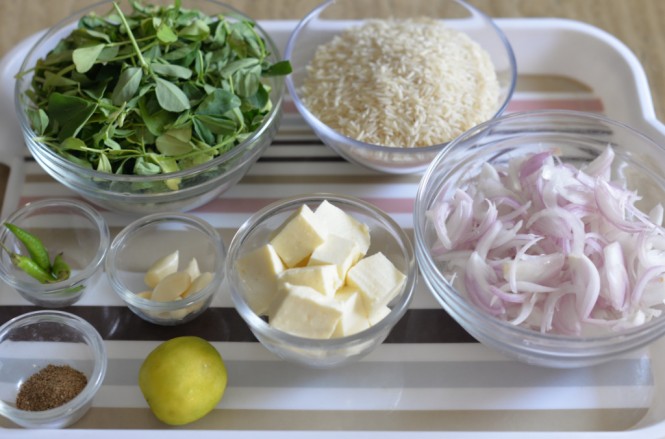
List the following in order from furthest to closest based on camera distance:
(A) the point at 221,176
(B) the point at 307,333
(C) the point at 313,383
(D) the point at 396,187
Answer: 1. (D) the point at 396,187
2. (A) the point at 221,176
3. (C) the point at 313,383
4. (B) the point at 307,333

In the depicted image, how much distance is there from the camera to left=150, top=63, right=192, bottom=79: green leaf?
1407 millimetres

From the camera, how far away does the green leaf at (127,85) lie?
4.52 ft

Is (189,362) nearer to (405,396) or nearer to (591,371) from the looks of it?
(405,396)

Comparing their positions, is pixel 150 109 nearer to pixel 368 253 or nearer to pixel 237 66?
pixel 237 66

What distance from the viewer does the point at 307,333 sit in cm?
120

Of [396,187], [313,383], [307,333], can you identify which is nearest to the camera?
[307,333]

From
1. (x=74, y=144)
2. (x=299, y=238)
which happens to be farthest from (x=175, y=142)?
(x=299, y=238)

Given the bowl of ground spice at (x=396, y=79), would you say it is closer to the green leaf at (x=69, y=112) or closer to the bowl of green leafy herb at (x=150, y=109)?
the bowl of green leafy herb at (x=150, y=109)

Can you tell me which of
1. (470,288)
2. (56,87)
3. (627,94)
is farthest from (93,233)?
(627,94)

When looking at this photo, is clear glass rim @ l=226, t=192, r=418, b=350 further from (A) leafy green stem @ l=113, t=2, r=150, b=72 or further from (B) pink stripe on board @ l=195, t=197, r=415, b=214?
(A) leafy green stem @ l=113, t=2, r=150, b=72

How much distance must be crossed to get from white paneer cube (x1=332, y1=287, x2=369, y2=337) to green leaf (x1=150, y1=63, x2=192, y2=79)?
1.75 ft

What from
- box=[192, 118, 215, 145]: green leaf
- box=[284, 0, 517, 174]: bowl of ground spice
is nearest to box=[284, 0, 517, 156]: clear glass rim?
box=[284, 0, 517, 174]: bowl of ground spice

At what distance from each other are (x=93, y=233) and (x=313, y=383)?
22.7 inches

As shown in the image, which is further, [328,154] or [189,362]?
[328,154]
